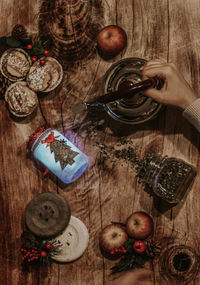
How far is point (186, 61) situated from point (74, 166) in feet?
2.23

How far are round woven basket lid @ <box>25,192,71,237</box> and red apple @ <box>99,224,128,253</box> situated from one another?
0.17 m

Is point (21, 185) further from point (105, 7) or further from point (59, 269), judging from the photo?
point (105, 7)

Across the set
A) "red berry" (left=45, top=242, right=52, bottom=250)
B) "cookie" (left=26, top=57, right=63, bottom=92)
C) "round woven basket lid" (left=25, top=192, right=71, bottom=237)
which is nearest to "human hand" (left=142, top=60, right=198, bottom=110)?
"cookie" (left=26, top=57, right=63, bottom=92)

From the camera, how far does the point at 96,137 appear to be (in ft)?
4.93

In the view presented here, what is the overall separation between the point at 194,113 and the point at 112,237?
0.63 m

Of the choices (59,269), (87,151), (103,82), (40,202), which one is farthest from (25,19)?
(59,269)

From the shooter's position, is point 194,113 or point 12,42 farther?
point 12,42

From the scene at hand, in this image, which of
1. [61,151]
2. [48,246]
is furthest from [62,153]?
[48,246]

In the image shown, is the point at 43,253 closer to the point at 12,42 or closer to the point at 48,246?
the point at 48,246

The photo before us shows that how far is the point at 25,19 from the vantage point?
5.01ft

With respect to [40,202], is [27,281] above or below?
below

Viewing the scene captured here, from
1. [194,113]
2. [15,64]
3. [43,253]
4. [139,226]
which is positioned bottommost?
[43,253]

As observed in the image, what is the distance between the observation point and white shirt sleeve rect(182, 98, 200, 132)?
52.6 inches

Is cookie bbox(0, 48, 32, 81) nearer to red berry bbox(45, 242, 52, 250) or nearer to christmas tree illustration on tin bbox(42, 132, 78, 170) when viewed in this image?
christmas tree illustration on tin bbox(42, 132, 78, 170)
